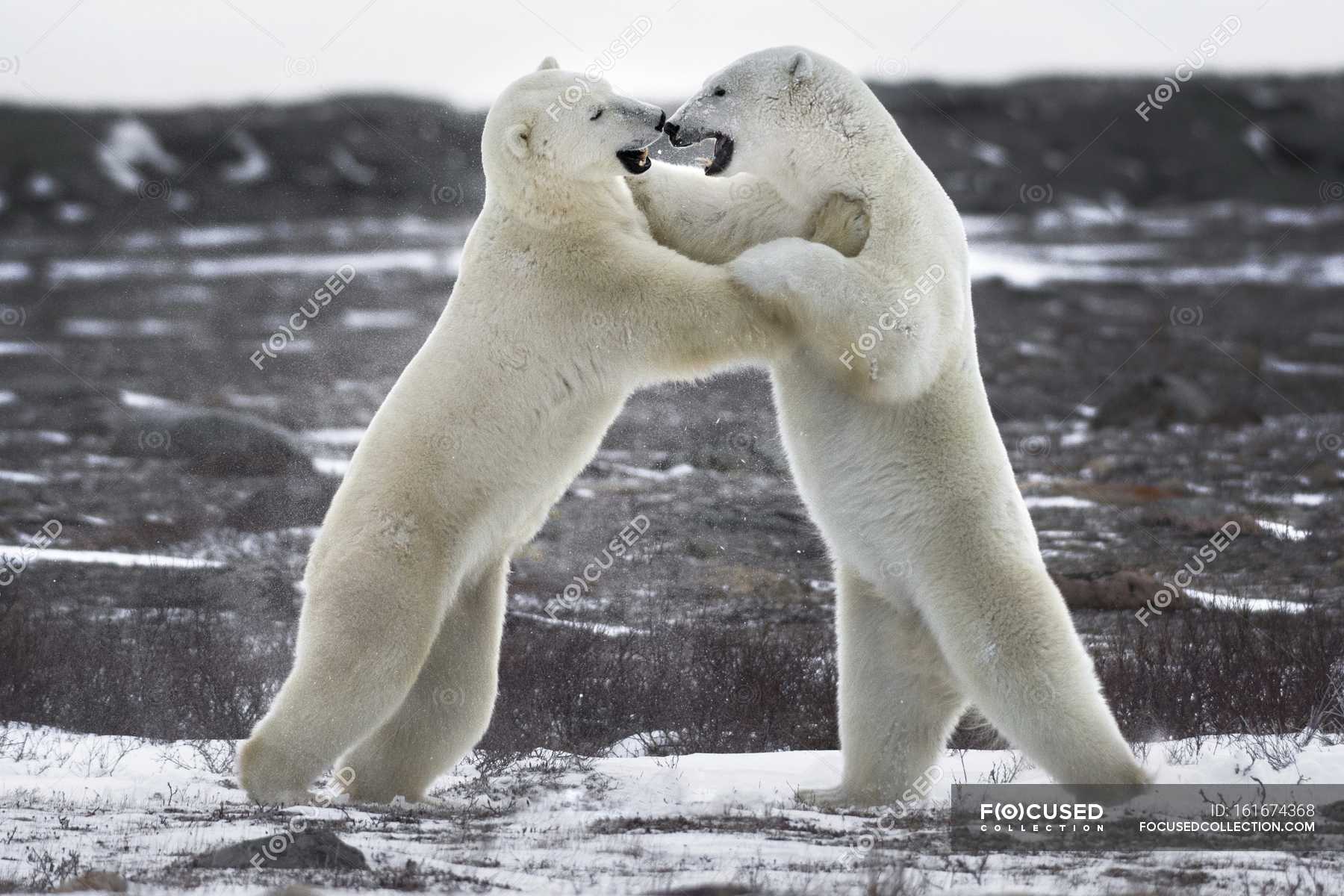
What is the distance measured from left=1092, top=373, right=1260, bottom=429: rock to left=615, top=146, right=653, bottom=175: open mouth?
1312cm

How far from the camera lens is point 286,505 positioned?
1099cm

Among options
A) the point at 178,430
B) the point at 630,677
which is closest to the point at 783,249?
the point at 630,677

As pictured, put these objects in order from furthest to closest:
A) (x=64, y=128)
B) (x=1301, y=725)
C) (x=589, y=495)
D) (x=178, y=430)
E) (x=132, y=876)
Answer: (x=64, y=128) → (x=178, y=430) → (x=589, y=495) → (x=1301, y=725) → (x=132, y=876)

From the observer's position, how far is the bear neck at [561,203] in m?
4.17

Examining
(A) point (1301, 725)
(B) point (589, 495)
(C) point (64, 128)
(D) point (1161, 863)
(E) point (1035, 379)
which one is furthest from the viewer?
(C) point (64, 128)

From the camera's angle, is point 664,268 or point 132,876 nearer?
point 132,876

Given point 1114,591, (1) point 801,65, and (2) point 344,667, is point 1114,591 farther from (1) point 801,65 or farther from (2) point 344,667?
(2) point 344,667

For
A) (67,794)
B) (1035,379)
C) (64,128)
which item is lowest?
(67,794)

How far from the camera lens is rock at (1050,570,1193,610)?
7.80 meters

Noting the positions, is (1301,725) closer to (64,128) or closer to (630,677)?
(630,677)

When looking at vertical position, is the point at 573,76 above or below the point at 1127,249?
below

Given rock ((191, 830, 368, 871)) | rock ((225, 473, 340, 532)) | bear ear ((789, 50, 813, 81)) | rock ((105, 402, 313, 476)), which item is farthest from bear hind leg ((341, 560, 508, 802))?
rock ((105, 402, 313, 476))

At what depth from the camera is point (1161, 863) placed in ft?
11.7

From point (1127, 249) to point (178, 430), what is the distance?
42.4m
